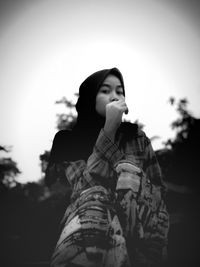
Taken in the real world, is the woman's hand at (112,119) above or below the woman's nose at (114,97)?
below

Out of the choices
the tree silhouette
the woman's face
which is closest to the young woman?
the woman's face

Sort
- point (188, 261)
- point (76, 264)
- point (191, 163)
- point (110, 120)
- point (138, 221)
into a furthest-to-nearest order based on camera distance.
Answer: point (191, 163) < point (188, 261) < point (110, 120) < point (138, 221) < point (76, 264)

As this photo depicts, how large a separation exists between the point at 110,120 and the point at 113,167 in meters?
0.26

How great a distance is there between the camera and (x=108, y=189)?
147 cm

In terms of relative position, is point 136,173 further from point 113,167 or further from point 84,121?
point 84,121

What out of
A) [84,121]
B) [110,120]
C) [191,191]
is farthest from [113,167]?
[191,191]

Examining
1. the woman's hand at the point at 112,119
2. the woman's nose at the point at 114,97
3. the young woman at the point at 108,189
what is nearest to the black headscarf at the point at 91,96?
the young woman at the point at 108,189

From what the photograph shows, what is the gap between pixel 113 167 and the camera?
1.46 m

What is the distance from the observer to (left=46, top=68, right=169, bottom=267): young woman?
1.26 m

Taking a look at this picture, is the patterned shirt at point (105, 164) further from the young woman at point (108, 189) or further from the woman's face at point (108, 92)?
the woman's face at point (108, 92)

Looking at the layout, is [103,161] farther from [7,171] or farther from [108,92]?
[7,171]

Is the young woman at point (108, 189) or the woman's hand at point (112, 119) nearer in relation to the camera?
the young woman at point (108, 189)

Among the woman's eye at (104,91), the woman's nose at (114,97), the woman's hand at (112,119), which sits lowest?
the woman's hand at (112,119)

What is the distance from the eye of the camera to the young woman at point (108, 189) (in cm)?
126
